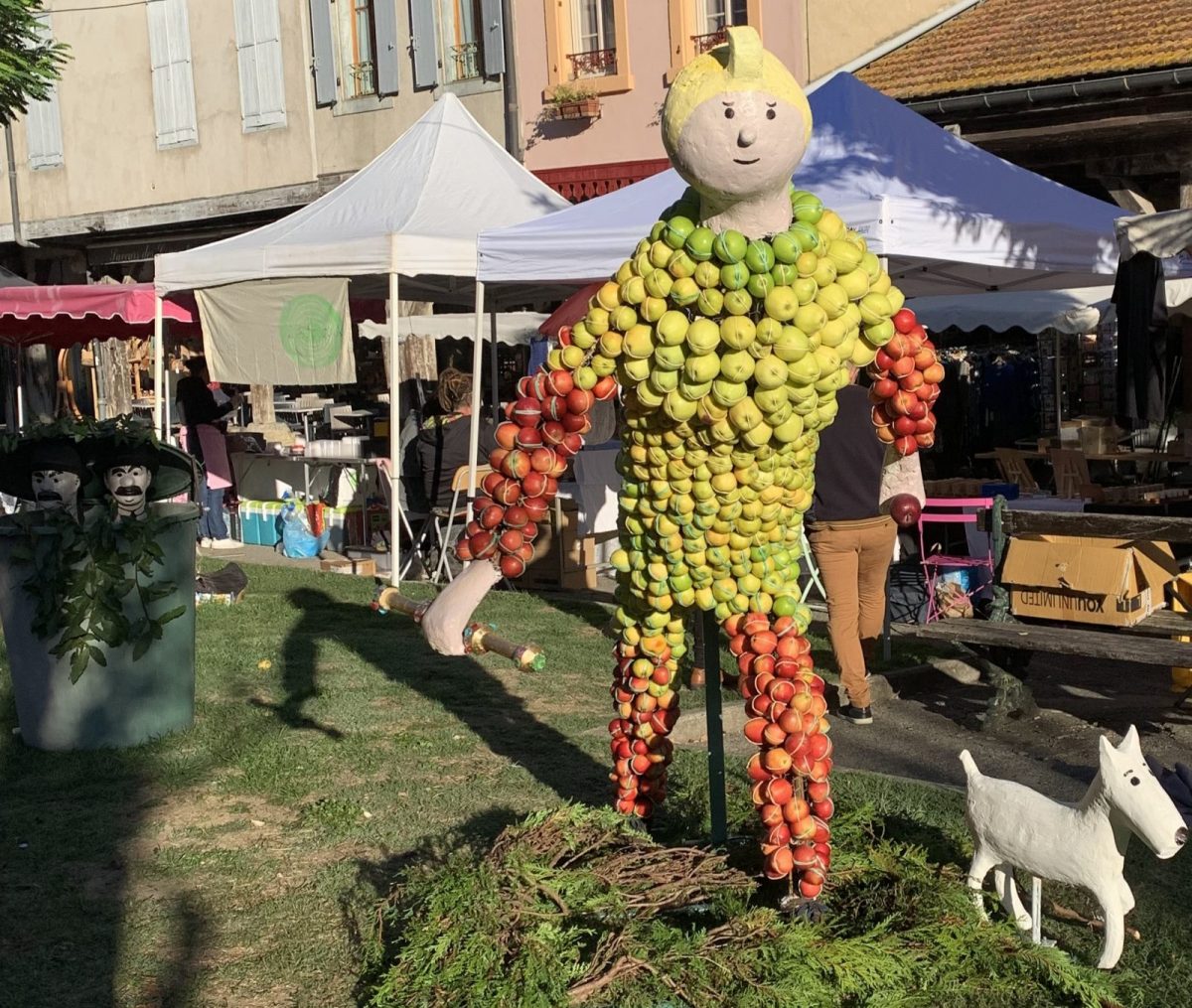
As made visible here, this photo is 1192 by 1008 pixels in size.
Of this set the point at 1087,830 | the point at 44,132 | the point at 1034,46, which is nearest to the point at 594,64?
the point at 1034,46

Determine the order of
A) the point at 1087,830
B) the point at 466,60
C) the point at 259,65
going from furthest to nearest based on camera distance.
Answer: the point at 259,65, the point at 466,60, the point at 1087,830

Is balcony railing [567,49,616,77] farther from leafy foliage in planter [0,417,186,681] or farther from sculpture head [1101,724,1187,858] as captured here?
sculpture head [1101,724,1187,858]

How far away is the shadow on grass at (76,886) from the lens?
3.88 m

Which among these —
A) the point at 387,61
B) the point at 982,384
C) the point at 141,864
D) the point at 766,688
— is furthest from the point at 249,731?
the point at 387,61

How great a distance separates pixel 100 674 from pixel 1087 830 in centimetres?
420

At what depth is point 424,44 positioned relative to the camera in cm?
1672

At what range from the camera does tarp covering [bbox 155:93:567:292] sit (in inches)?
371

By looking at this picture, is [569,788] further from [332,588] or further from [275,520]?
[275,520]

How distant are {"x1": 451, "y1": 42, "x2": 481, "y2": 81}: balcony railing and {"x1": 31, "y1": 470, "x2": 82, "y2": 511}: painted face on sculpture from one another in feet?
36.8

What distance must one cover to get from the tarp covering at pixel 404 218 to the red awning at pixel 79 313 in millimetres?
1240

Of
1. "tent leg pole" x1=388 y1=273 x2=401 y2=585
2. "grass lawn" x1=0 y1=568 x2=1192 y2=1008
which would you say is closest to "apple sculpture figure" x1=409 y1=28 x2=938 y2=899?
"grass lawn" x1=0 y1=568 x2=1192 y2=1008

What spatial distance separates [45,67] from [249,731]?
8329mm

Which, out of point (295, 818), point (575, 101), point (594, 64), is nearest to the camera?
point (295, 818)

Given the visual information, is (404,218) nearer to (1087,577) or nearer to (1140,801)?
(1087,577)
